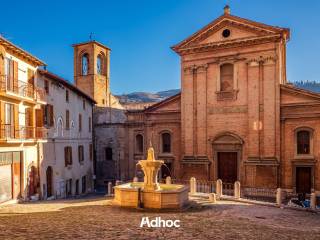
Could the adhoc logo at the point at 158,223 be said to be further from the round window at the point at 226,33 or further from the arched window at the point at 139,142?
the arched window at the point at 139,142

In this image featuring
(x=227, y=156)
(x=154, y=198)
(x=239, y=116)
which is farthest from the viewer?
(x=227, y=156)

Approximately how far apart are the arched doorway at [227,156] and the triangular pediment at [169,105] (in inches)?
190

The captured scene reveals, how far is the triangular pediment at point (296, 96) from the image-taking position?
2248 cm

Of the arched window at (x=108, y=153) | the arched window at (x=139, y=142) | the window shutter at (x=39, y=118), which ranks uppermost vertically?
the window shutter at (x=39, y=118)

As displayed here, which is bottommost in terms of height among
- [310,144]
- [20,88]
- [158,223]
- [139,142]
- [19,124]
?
[158,223]

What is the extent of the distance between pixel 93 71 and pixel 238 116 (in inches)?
766

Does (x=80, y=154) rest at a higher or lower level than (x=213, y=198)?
higher

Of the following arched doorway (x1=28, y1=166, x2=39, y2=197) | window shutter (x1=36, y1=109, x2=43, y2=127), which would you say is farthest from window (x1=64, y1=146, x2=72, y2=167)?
window shutter (x1=36, y1=109, x2=43, y2=127)

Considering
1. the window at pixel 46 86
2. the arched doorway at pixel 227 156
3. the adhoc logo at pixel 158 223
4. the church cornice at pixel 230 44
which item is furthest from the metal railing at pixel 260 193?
the window at pixel 46 86

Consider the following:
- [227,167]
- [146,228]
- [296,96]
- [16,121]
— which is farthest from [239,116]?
[16,121]

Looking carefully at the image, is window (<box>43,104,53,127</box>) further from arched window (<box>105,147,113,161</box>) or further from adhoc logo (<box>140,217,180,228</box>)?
adhoc logo (<box>140,217,180,228</box>)

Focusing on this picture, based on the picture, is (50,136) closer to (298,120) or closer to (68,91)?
(68,91)

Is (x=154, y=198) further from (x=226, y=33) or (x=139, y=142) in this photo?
(x=226, y=33)

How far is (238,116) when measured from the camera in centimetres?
2506
